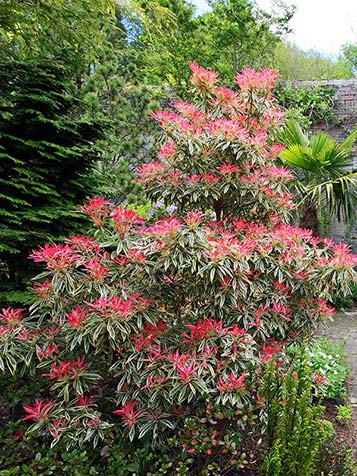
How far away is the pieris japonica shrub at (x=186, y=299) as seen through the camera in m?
1.78

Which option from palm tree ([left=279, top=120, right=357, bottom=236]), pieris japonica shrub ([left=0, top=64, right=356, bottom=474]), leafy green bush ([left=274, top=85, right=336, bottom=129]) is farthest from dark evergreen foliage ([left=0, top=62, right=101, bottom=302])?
leafy green bush ([left=274, top=85, right=336, bottom=129])

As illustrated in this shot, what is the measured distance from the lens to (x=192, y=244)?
5.86ft

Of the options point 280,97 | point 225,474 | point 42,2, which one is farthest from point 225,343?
point 280,97

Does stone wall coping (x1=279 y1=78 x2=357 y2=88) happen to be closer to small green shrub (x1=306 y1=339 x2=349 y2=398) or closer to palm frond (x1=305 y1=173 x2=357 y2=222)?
palm frond (x1=305 y1=173 x2=357 y2=222)

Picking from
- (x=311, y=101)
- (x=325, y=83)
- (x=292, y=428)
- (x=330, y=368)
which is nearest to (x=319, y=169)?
(x=311, y=101)

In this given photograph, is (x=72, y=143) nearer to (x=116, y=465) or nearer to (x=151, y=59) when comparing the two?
(x=116, y=465)

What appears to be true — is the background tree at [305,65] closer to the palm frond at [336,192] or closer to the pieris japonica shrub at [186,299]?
the palm frond at [336,192]

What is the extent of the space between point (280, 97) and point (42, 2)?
3.99 m

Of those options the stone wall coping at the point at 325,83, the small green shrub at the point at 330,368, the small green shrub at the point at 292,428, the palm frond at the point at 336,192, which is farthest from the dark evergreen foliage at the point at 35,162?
the stone wall coping at the point at 325,83

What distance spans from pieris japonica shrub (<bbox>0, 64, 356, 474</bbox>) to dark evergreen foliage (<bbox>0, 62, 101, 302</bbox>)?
71 cm

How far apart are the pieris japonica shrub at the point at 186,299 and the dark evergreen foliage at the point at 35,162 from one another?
0.71 m

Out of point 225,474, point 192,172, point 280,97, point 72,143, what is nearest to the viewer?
point 225,474

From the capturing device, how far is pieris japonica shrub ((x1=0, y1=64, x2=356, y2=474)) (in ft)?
5.84

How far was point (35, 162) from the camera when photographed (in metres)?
2.73
